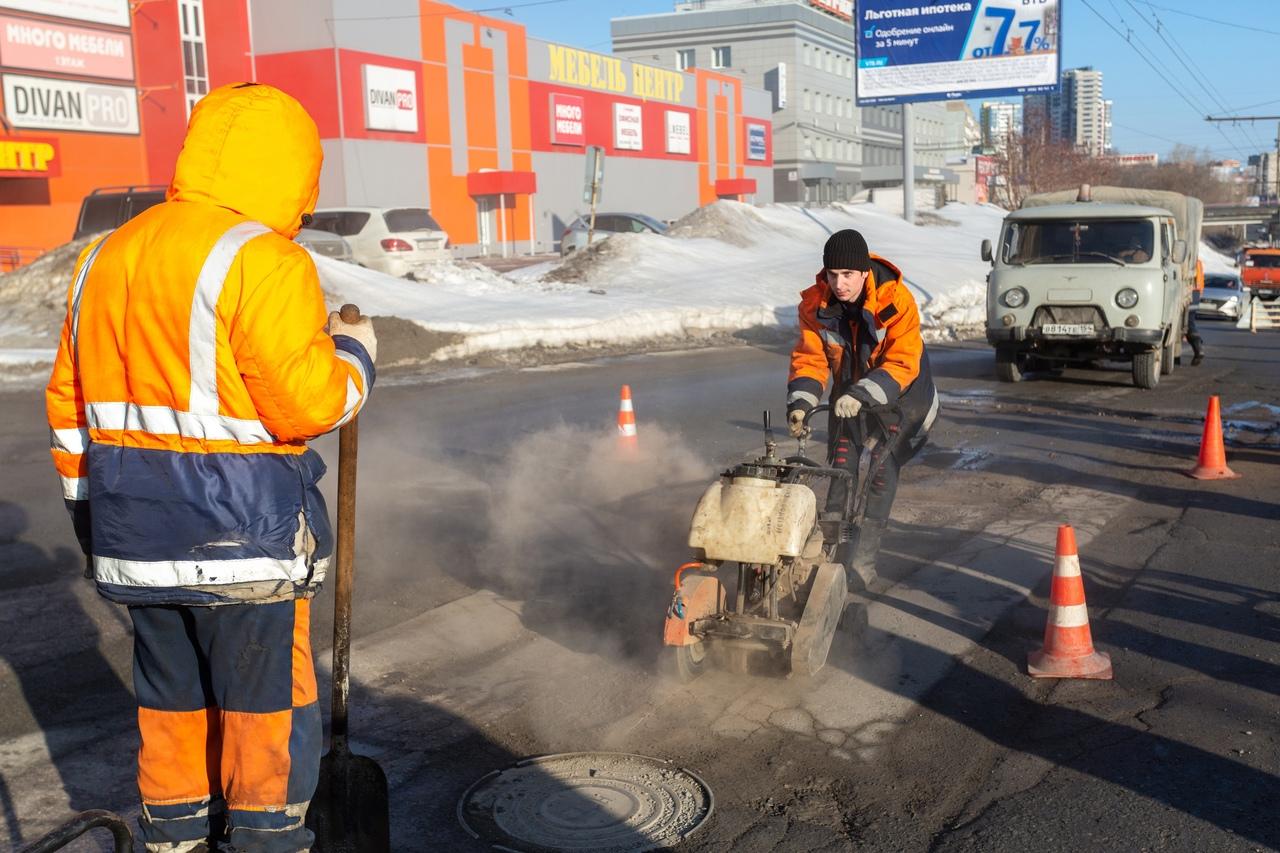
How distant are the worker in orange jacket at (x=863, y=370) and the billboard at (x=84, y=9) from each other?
3060cm

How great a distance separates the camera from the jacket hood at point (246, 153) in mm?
2699

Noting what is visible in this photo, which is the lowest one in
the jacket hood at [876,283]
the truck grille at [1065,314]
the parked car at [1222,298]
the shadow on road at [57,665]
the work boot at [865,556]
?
the parked car at [1222,298]

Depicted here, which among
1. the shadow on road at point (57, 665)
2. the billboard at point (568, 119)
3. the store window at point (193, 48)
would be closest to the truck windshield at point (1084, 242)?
the shadow on road at point (57, 665)

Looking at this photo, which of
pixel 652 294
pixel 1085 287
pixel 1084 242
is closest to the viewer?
pixel 1085 287

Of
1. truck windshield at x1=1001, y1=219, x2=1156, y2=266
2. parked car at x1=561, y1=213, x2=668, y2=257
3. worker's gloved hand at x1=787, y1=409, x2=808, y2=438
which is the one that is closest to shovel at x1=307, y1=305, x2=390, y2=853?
worker's gloved hand at x1=787, y1=409, x2=808, y2=438

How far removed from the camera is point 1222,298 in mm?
31344

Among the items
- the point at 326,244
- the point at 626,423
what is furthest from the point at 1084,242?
the point at 326,244

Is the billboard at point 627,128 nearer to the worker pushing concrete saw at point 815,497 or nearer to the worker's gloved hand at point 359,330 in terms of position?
the worker pushing concrete saw at point 815,497

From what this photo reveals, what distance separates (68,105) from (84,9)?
2.63 m

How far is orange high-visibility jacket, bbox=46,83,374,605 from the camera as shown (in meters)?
2.58

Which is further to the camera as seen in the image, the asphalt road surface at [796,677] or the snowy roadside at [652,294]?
the snowy roadside at [652,294]

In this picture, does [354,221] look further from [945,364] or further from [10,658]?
[10,658]

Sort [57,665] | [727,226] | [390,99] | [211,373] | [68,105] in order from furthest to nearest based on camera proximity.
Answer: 1. [390,99]
2. [727,226]
3. [68,105]
4. [57,665]
5. [211,373]

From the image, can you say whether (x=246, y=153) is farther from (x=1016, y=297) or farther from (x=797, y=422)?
(x=1016, y=297)
